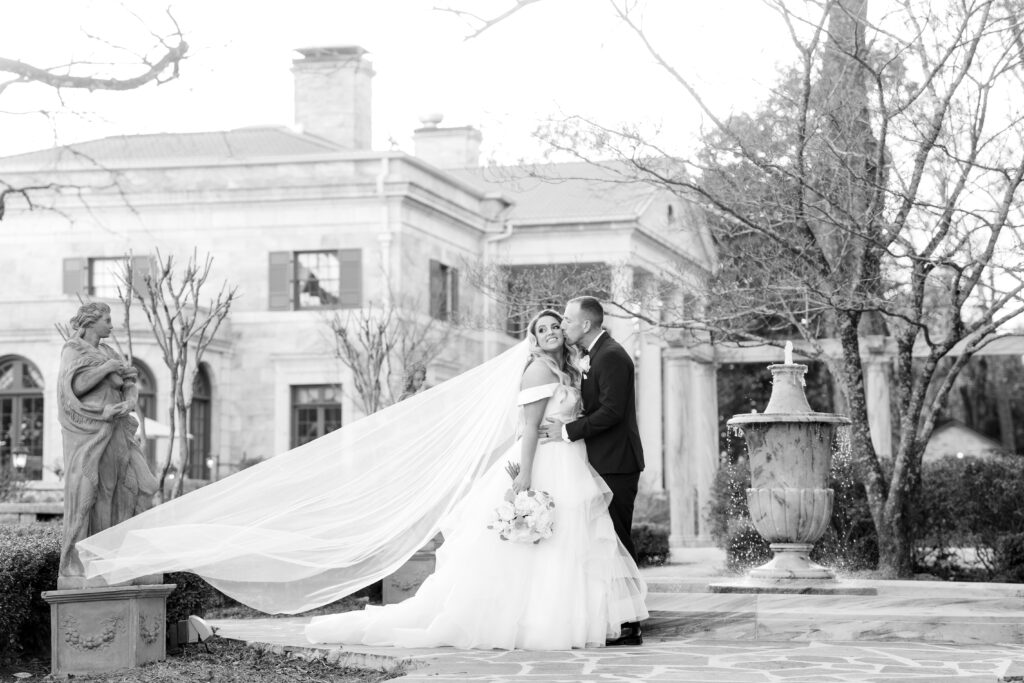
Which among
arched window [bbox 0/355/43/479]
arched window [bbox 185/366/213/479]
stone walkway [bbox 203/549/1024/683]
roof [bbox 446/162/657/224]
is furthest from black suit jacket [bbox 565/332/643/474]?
roof [bbox 446/162/657/224]

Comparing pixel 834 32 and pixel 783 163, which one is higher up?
pixel 834 32

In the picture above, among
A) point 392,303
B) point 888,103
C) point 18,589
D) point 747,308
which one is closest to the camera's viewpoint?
point 18,589

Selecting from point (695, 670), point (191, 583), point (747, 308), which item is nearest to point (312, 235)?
point (747, 308)

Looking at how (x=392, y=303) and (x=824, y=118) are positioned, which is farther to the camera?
(x=392, y=303)

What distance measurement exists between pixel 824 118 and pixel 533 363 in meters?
7.09

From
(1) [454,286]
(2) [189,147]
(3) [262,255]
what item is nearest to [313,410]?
(3) [262,255]

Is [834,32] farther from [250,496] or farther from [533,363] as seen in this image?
[250,496]

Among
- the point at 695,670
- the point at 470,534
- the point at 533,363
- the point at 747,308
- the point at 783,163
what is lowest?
the point at 695,670

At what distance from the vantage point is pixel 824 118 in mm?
14891

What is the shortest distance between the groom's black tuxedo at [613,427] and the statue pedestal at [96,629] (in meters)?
2.69

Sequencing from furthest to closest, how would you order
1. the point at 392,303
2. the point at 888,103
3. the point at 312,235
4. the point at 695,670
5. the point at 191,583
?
the point at 312,235 → the point at 392,303 → the point at 888,103 → the point at 191,583 → the point at 695,670

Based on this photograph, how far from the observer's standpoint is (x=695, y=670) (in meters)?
7.74

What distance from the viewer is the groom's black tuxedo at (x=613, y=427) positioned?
28.6 ft

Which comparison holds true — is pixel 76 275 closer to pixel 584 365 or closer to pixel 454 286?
pixel 454 286
